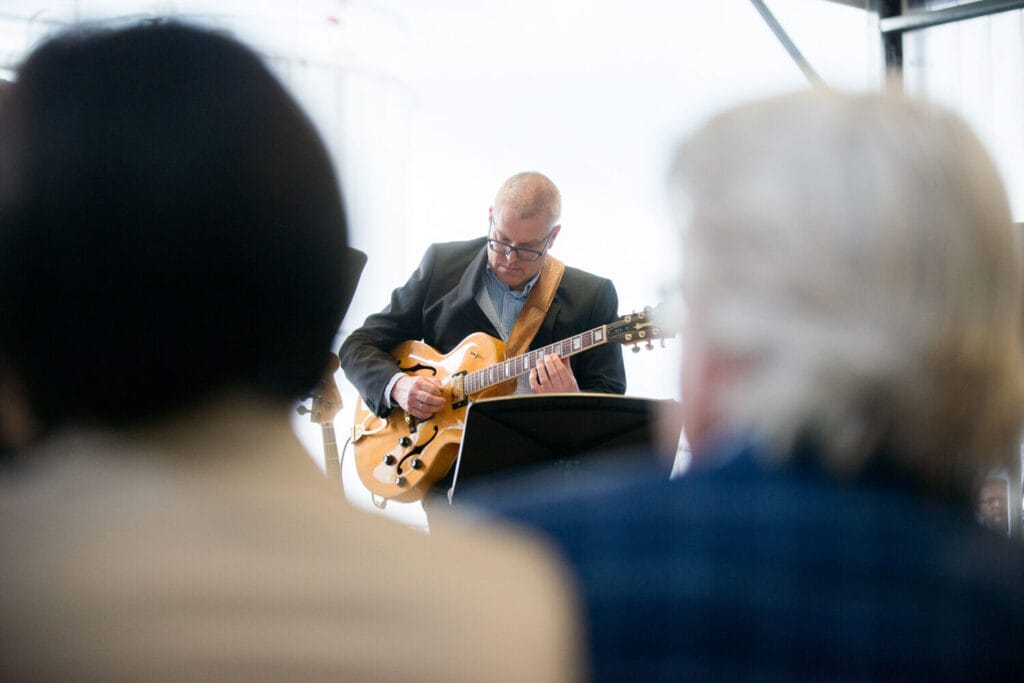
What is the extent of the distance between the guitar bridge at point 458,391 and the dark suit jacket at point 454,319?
0.60 feet

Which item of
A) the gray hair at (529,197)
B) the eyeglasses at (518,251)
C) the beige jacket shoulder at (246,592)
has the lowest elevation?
the eyeglasses at (518,251)

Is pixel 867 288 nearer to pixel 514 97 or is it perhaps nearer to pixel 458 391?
pixel 458 391

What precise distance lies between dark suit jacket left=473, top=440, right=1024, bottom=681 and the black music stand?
1.11m

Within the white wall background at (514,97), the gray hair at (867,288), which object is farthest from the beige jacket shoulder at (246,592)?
the white wall background at (514,97)

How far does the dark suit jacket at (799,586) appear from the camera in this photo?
75 cm

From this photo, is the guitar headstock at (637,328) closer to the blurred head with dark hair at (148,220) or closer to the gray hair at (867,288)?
the gray hair at (867,288)

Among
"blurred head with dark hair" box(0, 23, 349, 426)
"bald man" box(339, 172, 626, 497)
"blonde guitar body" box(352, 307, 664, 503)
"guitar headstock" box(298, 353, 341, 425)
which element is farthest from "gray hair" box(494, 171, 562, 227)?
"blurred head with dark hair" box(0, 23, 349, 426)

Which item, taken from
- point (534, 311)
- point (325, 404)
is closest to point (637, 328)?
point (534, 311)

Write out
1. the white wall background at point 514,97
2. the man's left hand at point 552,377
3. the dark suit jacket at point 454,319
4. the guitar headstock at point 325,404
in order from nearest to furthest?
the guitar headstock at point 325,404 < the man's left hand at point 552,377 < the dark suit jacket at point 454,319 < the white wall background at point 514,97

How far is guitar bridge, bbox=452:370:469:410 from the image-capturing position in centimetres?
301

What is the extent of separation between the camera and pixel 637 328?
2.74m

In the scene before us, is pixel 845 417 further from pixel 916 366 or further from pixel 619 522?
pixel 619 522

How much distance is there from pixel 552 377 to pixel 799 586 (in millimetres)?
2093

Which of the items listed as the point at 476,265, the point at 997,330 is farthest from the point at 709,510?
the point at 476,265
